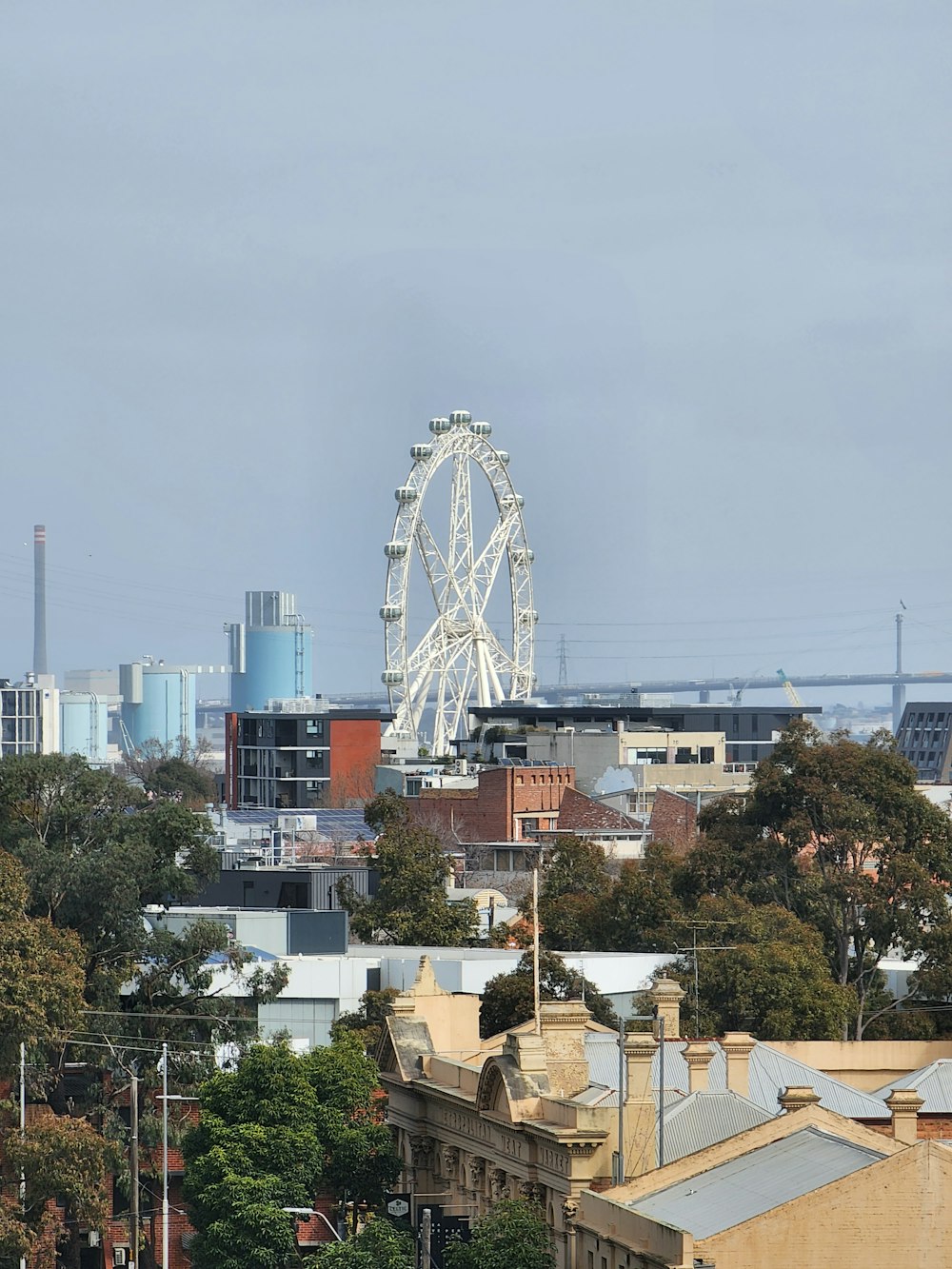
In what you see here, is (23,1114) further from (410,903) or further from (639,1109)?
(410,903)

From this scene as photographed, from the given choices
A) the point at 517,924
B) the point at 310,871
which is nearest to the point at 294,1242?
the point at 517,924

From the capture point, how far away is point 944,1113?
6869 cm

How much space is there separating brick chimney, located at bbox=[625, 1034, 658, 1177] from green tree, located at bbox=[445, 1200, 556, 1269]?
233cm

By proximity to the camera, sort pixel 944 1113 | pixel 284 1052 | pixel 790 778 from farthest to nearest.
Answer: pixel 790 778 → pixel 284 1052 → pixel 944 1113

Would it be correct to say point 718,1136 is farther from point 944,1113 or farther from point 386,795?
point 386,795

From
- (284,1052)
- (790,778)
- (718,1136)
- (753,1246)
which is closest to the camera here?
(753,1246)

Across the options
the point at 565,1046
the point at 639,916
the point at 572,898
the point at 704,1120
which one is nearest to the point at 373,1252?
the point at 565,1046

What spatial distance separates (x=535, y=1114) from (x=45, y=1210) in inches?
801

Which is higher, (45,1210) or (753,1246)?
(753,1246)

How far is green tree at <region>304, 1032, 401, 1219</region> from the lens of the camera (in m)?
75.2

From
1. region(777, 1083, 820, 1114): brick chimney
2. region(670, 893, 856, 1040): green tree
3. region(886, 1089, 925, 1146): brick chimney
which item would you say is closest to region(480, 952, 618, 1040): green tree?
region(670, 893, 856, 1040): green tree

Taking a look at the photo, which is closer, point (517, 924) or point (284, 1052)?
point (284, 1052)

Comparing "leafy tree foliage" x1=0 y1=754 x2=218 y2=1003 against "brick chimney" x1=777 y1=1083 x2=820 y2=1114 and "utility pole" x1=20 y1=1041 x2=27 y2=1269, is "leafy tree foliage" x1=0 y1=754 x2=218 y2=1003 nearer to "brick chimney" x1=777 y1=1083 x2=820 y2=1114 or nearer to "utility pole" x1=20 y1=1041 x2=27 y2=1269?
"utility pole" x1=20 y1=1041 x2=27 y2=1269

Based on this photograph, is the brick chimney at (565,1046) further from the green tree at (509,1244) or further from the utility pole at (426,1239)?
the green tree at (509,1244)
